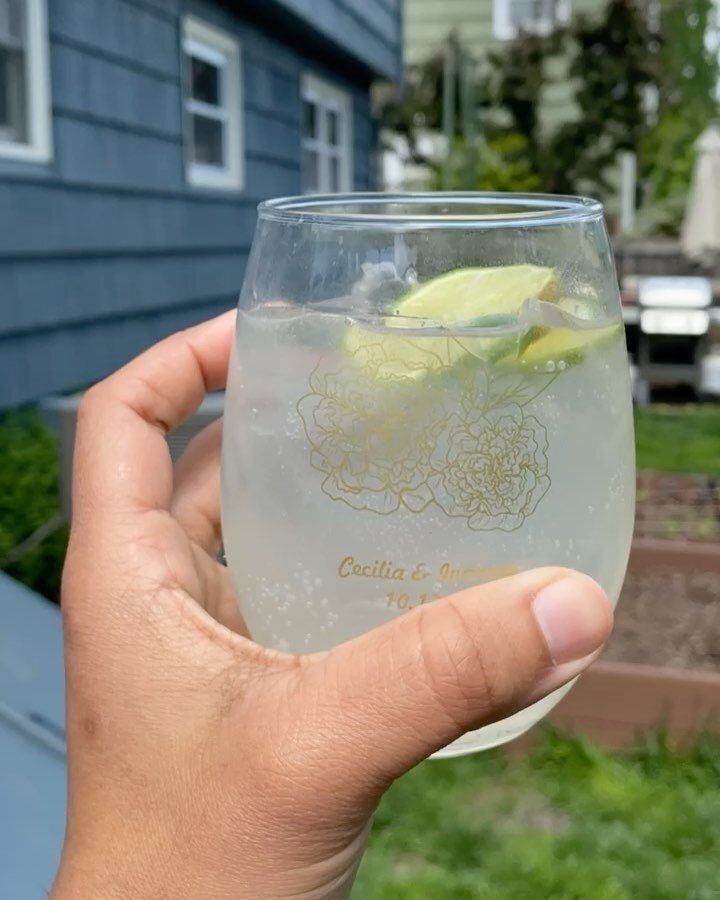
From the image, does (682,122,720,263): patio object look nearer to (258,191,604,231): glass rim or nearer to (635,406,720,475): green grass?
(635,406,720,475): green grass

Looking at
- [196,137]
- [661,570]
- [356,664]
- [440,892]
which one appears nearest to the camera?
[356,664]

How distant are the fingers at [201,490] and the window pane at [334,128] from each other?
9075mm

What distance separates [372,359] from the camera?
1159 millimetres

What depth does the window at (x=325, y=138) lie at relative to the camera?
9.46m

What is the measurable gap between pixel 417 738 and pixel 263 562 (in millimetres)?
281

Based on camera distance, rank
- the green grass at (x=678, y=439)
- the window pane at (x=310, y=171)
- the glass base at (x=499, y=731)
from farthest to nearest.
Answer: the window pane at (x=310, y=171)
the green grass at (x=678, y=439)
the glass base at (x=499, y=731)

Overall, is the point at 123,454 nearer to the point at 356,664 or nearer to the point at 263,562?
the point at 263,562

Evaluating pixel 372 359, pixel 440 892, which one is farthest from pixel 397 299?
pixel 440 892

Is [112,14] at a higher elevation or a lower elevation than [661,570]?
higher

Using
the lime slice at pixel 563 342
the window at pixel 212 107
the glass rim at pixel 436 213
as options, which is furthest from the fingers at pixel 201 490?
the window at pixel 212 107

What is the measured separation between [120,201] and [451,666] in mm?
5166

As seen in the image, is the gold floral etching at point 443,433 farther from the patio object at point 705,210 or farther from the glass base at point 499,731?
the patio object at point 705,210

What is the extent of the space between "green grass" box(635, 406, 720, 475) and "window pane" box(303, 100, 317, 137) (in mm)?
3956

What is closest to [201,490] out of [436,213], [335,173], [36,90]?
[436,213]
